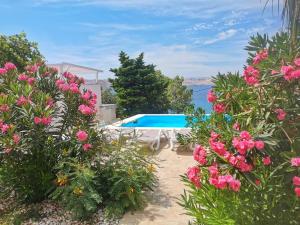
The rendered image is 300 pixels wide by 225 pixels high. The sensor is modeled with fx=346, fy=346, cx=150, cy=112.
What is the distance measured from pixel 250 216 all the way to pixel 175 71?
18.5 meters

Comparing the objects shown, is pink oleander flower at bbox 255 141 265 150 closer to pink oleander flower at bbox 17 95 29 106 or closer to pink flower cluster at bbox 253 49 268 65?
pink flower cluster at bbox 253 49 268 65

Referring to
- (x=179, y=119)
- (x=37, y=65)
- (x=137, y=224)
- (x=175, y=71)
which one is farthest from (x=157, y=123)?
(x=137, y=224)

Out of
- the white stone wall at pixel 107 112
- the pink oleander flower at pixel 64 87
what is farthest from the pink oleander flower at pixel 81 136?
the white stone wall at pixel 107 112

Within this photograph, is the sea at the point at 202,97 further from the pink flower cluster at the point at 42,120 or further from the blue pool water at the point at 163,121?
the pink flower cluster at the point at 42,120

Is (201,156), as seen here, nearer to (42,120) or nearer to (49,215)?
(42,120)

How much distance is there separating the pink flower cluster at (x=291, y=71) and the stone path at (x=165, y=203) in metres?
2.96

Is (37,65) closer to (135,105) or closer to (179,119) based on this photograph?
(179,119)

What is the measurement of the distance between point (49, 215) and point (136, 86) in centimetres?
1321

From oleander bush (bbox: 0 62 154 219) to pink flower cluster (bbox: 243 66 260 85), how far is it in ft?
9.94

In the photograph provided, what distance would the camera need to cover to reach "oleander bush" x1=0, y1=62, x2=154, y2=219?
5371 millimetres

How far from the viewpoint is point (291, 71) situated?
278 centimetres

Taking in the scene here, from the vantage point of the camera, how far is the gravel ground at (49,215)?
212 inches

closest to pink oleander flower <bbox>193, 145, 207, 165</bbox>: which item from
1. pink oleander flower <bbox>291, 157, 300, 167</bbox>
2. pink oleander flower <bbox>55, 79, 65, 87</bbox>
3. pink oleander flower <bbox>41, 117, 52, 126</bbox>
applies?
pink oleander flower <bbox>291, 157, 300, 167</bbox>

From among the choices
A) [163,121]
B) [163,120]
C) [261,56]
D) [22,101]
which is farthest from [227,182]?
[163,121]
